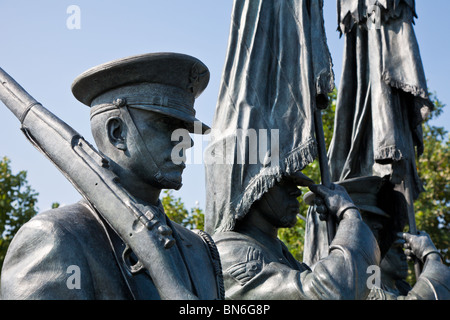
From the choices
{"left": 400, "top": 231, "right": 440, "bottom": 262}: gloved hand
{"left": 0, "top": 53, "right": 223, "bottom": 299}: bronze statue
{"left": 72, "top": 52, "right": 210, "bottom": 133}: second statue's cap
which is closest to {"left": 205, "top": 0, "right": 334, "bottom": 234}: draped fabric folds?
{"left": 400, "top": 231, "right": 440, "bottom": 262}: gloved hand

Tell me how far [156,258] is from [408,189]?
16.0 ft

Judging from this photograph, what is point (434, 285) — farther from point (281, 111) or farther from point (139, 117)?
point (139, 117)

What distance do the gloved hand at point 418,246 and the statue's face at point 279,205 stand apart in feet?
5.44

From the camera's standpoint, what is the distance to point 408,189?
306 inches

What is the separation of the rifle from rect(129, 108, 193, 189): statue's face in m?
0.25

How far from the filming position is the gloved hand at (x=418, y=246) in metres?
7.08

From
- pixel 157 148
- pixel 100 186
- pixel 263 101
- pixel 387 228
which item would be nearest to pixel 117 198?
pixel 100 186

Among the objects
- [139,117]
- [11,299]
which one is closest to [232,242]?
[139,117]

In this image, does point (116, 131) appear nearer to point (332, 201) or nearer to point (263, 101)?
point (332, 201)

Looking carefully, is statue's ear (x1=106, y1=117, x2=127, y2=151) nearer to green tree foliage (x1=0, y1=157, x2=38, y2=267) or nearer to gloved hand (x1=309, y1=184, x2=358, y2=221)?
gloved hand (x1=309, y1=184, x2=358, y2=221)

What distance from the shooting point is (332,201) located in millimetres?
5953

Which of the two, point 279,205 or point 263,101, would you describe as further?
point 263,101

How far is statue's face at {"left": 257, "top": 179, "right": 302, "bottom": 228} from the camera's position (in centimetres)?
592

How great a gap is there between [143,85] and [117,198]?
657 mm
